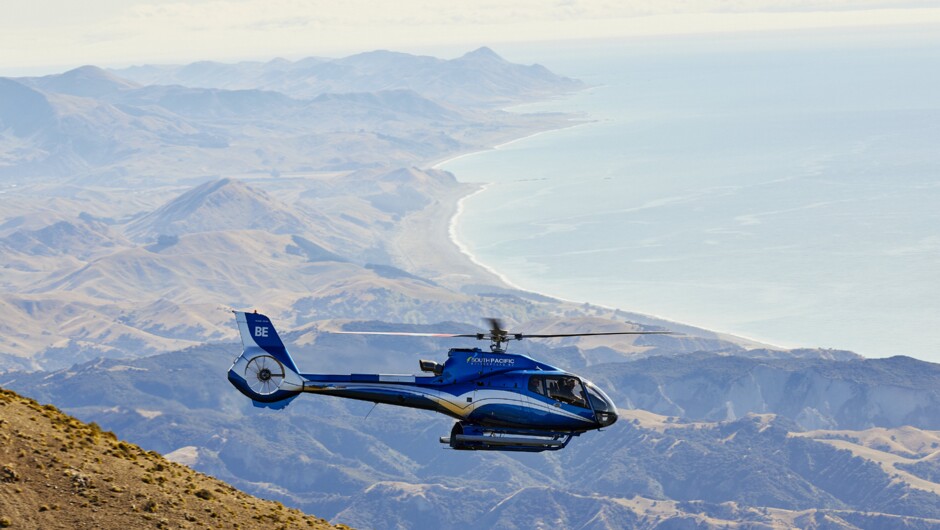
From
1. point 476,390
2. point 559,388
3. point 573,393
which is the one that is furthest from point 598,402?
point 476,390

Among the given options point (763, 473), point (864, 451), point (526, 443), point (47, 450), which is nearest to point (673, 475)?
point (763, 473)

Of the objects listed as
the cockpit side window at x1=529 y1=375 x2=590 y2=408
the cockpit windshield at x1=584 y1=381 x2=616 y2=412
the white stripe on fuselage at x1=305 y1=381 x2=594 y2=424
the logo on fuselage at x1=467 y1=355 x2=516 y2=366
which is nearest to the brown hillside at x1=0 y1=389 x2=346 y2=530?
the white stripe on fuselage at x1=305 y1=381 x2=594 y2=424

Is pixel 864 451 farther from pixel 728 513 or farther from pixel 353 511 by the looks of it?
pixel 353 511

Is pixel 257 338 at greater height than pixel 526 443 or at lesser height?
greater

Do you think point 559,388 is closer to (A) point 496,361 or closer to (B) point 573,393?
(B) point 573,393

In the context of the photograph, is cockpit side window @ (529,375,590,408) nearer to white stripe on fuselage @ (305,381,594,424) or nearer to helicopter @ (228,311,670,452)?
helicopter @ (228,311,670,452)

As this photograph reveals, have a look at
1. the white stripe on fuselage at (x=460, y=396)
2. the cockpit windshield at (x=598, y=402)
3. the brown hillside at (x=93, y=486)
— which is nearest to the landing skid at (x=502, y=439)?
the white stripe on fuselage at (x=460, y=396)

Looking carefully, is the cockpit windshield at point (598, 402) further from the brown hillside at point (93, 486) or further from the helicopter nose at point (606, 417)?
the brown hillside at point (93, 486)
